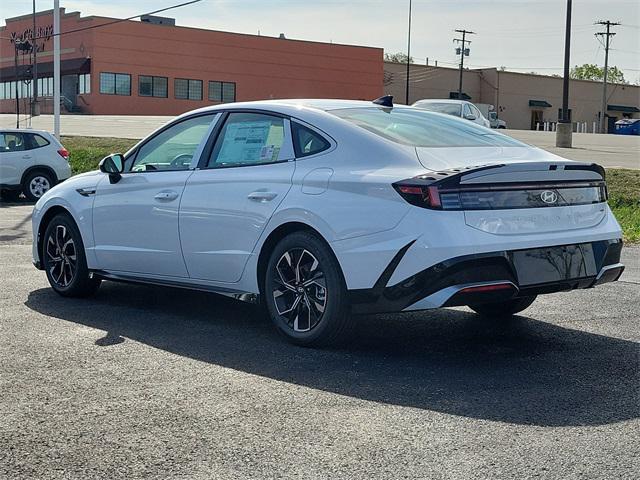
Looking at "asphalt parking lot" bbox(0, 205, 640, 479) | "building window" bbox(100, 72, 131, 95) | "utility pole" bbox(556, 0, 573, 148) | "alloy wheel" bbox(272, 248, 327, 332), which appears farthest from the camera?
"building window" bbox(100, 72, 131, 95)

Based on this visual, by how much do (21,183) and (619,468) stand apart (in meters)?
17.6

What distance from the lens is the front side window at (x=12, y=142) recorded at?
19703mm

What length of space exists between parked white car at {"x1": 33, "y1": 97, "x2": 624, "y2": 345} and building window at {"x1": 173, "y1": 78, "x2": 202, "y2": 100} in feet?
242

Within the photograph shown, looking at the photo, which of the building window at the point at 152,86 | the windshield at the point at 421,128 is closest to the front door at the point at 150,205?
the windshield at the point at 421,128

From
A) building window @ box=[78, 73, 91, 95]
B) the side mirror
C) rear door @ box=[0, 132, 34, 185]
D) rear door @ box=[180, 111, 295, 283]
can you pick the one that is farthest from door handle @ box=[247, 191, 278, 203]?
building window @ box=[78, 73, 91, 95]

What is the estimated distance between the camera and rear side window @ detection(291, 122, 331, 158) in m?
6.33

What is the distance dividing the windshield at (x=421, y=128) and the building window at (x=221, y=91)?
249 feet

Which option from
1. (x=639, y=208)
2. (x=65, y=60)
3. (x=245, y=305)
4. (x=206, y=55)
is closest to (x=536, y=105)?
(x=206, y=55)

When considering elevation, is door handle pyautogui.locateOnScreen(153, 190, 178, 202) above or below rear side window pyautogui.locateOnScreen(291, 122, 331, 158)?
below

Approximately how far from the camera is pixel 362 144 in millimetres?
6113

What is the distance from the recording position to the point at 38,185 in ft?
65.9

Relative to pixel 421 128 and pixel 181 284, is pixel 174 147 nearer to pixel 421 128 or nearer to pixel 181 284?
pixel 181 284

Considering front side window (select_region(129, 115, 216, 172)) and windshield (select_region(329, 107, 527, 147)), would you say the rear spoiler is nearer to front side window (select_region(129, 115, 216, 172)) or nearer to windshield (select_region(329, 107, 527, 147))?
windshield (select_region(329, 107, 527, 147))

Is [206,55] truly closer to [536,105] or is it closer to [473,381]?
[536,105]
